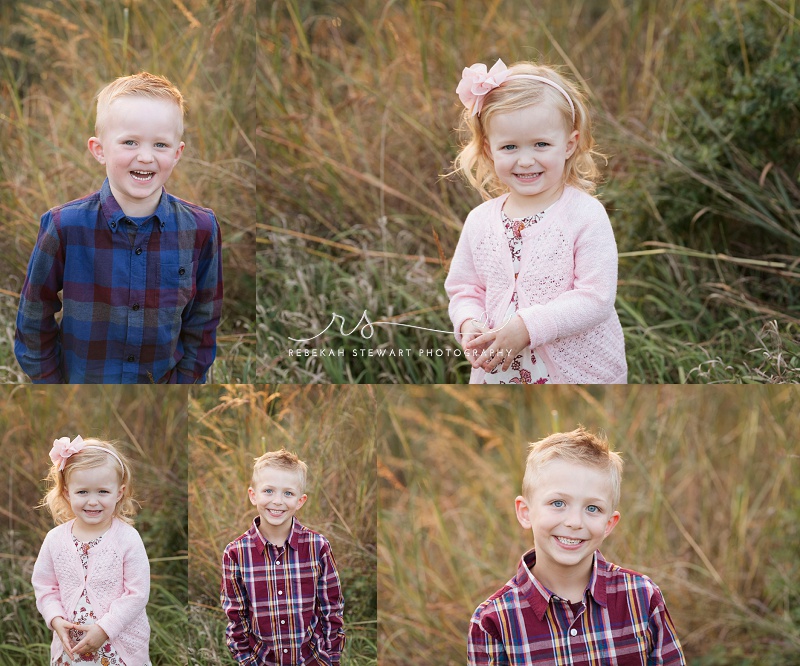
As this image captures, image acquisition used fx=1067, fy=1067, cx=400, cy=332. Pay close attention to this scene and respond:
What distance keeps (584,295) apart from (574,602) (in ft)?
2.91

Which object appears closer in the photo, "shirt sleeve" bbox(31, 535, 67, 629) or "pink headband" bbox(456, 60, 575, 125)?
"pink headband" bbox(456, 60, 575, 125)

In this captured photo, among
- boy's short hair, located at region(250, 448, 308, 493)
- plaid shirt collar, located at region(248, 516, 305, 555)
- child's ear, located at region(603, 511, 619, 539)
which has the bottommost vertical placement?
child's ear, located at region(603, 511, 619, 539)

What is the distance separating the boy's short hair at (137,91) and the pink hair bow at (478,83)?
92 cm

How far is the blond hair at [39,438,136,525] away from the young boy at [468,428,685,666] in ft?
4.12

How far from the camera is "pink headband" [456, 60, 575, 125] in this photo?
3.17 meters

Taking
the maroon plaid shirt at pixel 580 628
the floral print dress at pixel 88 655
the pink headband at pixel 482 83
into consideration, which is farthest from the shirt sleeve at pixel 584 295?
the floral print dress at pixel 88 655

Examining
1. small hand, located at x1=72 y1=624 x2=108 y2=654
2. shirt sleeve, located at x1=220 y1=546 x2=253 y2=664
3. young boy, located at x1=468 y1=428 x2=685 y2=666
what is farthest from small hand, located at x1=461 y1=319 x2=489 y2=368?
small hand, located at x1=72 y1=624 x2=108 y2=654

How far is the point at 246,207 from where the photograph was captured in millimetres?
4055

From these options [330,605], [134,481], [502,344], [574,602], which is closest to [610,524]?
[574,602]

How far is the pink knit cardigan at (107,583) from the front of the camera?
11.0ft

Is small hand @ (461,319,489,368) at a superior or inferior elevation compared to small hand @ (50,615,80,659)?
superior

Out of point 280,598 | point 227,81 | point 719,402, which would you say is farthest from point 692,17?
point 280,598

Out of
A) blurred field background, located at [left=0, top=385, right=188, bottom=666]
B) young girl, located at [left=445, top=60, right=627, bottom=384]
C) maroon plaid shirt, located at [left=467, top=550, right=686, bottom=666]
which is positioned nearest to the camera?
maroon plaid shirt, located at [left=467, top=550, right=686, bottom=666]

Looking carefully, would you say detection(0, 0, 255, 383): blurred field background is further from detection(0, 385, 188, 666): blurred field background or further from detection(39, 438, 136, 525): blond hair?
detection(39, 438, 136, 525): blond hair
